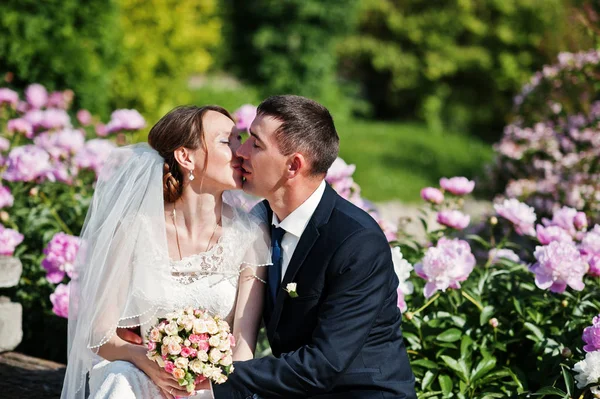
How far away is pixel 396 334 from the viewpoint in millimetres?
2711

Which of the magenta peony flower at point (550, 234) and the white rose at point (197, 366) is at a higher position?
the magenta peony flower at point (550, 234)

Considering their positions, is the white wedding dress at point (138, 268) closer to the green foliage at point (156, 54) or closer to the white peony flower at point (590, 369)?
the white peony flower at point (590, 369)

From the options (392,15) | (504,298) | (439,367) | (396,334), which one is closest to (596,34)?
(504,298)

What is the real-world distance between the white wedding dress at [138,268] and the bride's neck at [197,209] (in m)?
0.08

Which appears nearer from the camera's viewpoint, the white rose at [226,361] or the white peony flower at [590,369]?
the white rose at [226,361]

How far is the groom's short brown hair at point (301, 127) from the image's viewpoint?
2600 millimetres

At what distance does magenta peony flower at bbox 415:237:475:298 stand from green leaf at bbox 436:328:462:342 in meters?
0.18

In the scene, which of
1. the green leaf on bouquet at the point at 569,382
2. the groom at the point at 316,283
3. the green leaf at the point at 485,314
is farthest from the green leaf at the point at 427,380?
the green leaf on bouquet at the point at 569,382

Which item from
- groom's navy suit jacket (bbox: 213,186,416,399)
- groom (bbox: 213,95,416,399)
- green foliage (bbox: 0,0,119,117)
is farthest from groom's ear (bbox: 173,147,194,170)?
green foliage (bbox: 0,0,119,117)

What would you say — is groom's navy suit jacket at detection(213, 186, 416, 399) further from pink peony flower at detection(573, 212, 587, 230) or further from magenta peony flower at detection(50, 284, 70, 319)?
pink peony flower at detection(573, 212, 587, 230)

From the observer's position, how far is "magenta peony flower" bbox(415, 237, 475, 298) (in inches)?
123

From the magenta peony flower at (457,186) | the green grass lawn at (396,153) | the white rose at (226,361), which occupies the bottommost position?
the white rose at (226,361)

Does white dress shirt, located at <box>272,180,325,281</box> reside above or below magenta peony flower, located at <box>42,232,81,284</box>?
above

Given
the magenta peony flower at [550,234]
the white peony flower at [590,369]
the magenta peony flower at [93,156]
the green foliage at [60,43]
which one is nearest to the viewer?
the white peony flower at [590,369]
